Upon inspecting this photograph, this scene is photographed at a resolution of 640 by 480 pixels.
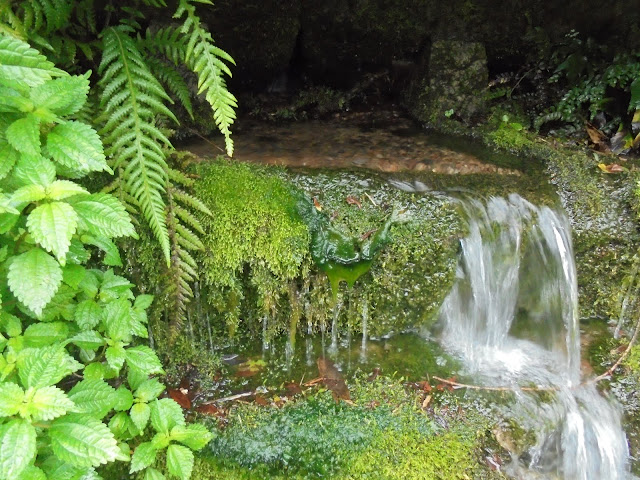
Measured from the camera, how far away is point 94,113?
298 cm

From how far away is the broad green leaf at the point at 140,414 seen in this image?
2316 mm

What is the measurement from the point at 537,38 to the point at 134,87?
379cm

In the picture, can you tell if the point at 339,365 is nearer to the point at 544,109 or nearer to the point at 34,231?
the point at 34,231

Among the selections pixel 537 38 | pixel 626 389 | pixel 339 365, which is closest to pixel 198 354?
pixel 339 365

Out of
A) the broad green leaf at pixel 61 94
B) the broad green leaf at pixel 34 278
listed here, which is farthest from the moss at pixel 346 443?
the broad green leaf at pixel 61 94

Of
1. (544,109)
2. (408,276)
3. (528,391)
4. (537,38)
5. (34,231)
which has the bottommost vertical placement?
(528,391)

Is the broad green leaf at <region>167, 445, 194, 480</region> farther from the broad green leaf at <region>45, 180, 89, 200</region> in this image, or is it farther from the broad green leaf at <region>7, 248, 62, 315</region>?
the broad green leaf at <region>45, 180, 89, 200</region>

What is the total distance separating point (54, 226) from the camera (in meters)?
1.91

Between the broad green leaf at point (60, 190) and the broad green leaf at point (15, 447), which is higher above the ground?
the broad green leaf at point (60, 190)

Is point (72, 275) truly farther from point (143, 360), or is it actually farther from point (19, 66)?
point (19, 66)

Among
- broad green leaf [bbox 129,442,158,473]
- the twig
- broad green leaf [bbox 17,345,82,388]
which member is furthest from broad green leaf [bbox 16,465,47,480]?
the twig

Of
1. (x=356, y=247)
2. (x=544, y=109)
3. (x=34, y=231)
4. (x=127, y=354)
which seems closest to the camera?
(x=34, y=231)

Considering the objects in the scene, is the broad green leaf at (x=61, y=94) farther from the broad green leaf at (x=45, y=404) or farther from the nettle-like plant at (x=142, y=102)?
the broad green leaf at (x=45, y=404)

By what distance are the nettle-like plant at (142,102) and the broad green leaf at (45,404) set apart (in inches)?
37.1
